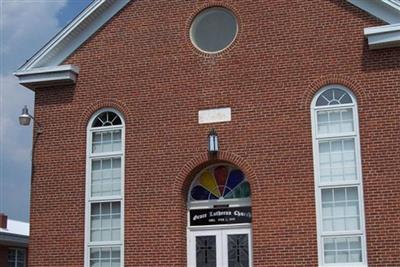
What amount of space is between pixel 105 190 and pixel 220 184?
283 cm

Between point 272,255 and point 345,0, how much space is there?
594 centimetres

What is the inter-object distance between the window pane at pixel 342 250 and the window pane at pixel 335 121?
2375mm

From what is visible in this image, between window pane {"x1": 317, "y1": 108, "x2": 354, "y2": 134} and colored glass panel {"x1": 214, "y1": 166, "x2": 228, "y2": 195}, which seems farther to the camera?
colored glass panel {"x1": 214, "y1": 166, "x2": 228, "y2": 195}

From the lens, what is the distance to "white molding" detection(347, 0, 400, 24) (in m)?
15.0

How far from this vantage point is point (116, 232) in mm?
16609

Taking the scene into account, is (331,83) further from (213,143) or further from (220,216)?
(220,216)

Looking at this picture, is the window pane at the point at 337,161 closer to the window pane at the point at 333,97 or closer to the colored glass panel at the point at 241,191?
the window pane at the point at 333,97

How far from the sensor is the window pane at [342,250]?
575 inches

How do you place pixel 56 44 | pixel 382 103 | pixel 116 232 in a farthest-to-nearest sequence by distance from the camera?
pixel 56 44 → pixel 116 232 → pixel 382 103

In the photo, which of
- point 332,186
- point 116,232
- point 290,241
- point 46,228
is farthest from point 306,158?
point 46,228

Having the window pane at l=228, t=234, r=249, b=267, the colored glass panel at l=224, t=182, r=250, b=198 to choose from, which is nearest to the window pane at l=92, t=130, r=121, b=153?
the colored glass panel at l=224, t=182, r=250, b=198

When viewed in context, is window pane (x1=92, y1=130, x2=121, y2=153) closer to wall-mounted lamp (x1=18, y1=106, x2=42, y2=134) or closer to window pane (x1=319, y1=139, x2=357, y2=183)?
wall-mounted lamp (x1=18, y1=106, x2=42, y2=134)

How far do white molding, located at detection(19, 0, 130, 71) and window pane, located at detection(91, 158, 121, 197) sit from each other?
119 inches

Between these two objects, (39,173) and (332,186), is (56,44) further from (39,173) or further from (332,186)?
(332,186)
